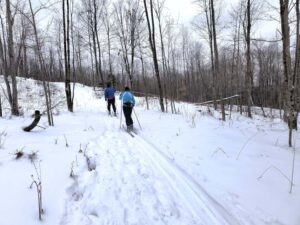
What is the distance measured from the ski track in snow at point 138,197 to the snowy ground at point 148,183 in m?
0.01

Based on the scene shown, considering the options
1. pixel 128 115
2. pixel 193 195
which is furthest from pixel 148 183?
pixel 128 115

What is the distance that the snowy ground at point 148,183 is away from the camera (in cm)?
367

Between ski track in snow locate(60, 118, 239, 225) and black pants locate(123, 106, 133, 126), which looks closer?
ski track in snow locate(60, 118, 239, 225)

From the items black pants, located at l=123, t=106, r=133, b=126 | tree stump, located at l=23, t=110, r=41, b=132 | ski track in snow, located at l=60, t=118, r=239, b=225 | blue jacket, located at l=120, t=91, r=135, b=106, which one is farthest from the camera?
blue jacket, located at l=120, t=91, r=135, b=106

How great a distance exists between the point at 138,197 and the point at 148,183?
59 cm

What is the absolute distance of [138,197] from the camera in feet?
14.0

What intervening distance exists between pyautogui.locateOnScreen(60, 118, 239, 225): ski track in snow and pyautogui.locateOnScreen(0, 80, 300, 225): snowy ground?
0.01 meters

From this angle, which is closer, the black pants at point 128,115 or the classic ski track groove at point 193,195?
the classic ski track groove at point 193,195

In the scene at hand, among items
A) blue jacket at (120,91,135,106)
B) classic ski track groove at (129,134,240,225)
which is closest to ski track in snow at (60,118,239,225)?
classic ski track groove at (129,134,240,225)

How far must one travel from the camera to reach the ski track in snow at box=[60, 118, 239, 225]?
3637 mm

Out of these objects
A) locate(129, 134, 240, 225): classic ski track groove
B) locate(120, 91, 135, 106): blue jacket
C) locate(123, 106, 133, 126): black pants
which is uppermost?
locate(120, 91, 135, 106): blue jacket

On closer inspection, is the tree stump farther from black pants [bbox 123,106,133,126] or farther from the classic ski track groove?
black pants [bbox 123,106,133,126]

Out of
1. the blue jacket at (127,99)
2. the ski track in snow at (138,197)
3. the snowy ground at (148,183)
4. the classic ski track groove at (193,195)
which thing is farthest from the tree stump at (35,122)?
the blue jacket at (127,99)

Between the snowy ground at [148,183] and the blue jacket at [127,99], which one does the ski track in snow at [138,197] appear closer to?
the snowy ground at [148,183]
